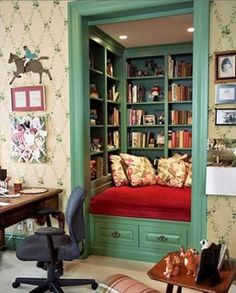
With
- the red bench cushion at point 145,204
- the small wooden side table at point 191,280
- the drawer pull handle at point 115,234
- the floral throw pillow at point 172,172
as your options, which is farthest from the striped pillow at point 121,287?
the floral throw pillow at point 172,172

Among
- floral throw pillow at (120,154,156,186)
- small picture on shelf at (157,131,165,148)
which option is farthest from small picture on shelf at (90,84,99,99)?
small picture on shelf at (157,131,165,148)

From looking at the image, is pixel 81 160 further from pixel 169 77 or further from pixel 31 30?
pixel 169 77

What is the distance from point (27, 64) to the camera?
3492mm

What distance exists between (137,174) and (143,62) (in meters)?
1.82

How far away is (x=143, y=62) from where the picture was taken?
16.4 ft

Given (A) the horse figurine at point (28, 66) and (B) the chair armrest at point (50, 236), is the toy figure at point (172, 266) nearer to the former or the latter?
(B) the chair armrest at point (50, 236)

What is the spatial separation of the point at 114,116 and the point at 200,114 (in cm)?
190

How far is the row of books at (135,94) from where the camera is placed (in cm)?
487

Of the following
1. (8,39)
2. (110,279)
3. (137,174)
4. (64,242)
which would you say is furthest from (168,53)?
(110,279)

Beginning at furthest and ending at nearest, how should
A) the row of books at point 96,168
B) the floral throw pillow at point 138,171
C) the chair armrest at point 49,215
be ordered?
1. the floral throw pillow at point 138,171
2. the row of books at point 96,168
3. the chair armrest at point 49,215

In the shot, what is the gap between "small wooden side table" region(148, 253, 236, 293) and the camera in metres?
1.83

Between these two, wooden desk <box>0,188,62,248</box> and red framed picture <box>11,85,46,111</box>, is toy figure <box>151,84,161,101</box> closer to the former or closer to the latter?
red framed picture <box>11,85,46,111</box>

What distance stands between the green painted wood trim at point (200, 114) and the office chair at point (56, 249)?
3.39 feet

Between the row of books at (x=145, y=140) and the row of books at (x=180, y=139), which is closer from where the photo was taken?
the row of books at (x=180, y=139)
